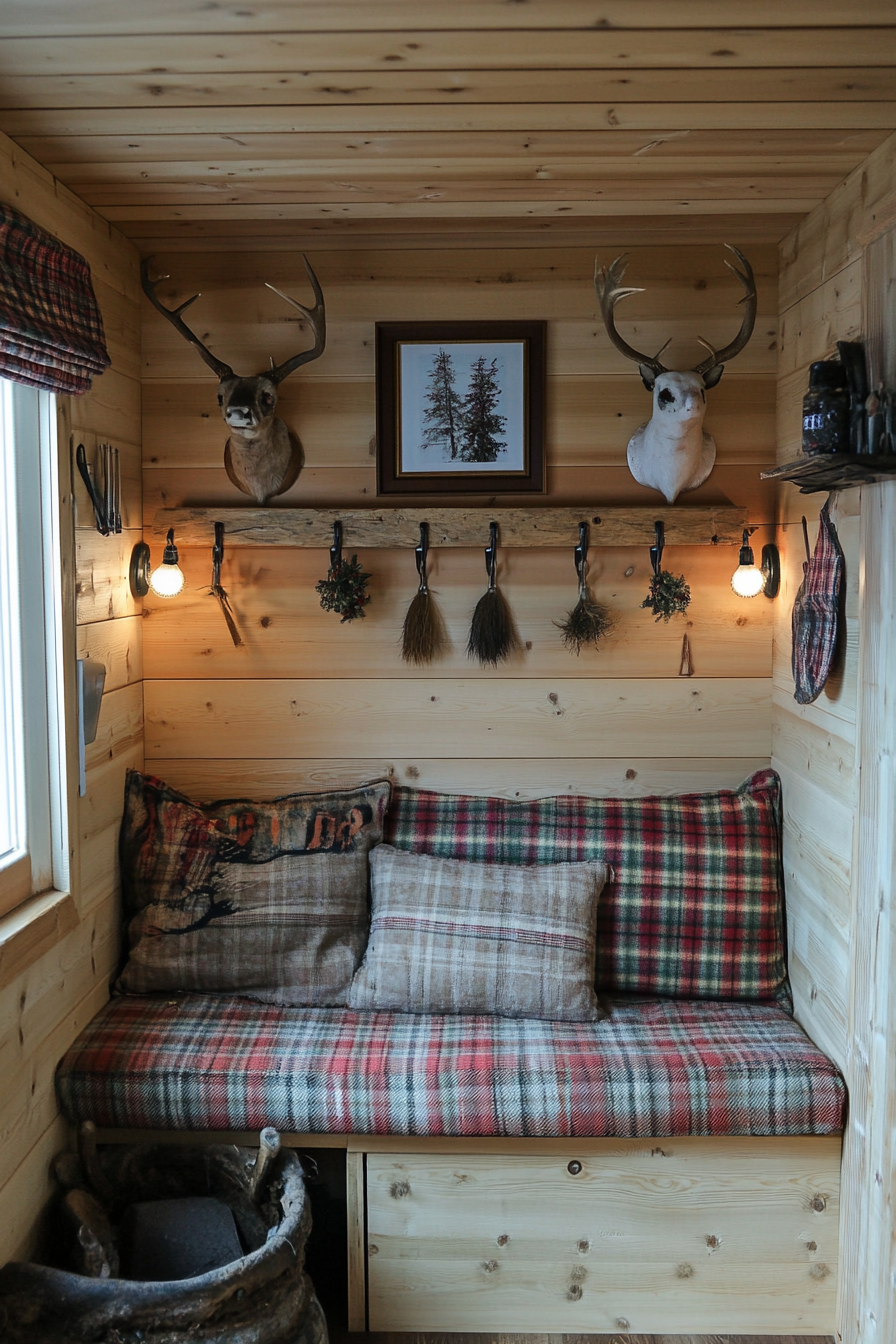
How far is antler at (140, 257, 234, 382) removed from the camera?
255cm

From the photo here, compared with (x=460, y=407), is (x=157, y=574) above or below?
below

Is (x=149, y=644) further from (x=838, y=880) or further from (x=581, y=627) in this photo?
(x=838, y=880)

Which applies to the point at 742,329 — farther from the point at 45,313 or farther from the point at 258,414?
the point at 45,313

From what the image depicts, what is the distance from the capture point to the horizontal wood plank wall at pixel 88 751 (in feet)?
6.59

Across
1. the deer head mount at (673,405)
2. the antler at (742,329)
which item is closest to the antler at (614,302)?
the deer head mount at (673,405)

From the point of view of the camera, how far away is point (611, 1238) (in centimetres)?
224

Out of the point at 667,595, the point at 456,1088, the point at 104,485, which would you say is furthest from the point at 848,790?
the point at 104,485

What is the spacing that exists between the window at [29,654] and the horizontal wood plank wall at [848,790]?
65.9 inches

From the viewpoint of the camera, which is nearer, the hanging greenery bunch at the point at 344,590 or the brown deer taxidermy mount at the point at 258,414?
the brown deer taxidermy mount at the point at 258,414

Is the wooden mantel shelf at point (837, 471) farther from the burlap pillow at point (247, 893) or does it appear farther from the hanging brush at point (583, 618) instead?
the burlap pillow at point (247, 893)

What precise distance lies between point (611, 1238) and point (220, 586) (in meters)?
1.82

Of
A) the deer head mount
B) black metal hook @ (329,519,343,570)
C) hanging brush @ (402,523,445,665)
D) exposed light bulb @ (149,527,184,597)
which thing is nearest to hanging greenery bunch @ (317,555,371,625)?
black metal hook @ (329,519,343,570)

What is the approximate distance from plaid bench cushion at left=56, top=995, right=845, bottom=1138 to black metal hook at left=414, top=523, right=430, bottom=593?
1.16 meters

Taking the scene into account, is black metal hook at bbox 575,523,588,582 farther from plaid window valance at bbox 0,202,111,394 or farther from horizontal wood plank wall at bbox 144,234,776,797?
plaid window valance at bbox 0,202,111,394
